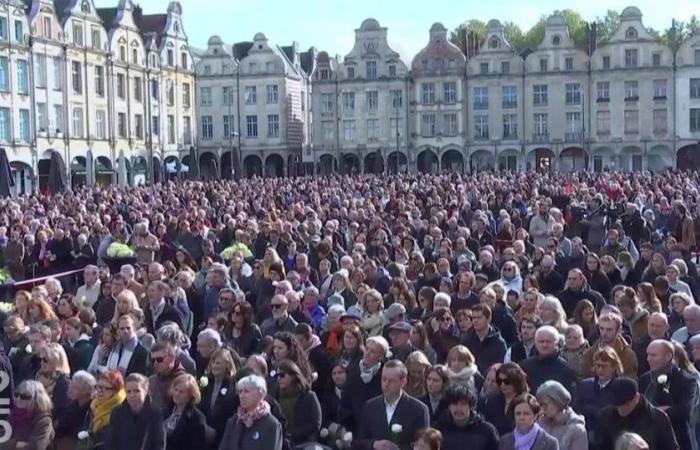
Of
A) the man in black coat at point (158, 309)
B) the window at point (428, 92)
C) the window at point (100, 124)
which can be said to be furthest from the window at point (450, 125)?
the man in black coat at point (158, 309)

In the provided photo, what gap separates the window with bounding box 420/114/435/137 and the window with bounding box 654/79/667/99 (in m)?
14.0

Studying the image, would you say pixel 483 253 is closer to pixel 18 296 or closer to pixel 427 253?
pixel 427 253

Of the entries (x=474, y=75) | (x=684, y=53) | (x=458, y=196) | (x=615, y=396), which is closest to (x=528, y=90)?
(x=474, y=75)

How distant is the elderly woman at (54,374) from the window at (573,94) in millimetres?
57668

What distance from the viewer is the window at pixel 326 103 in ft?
220

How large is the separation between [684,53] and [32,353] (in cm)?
5892

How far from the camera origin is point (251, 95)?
67.8m

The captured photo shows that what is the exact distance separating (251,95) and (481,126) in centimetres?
1580

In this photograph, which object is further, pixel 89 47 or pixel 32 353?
pixel 89 47

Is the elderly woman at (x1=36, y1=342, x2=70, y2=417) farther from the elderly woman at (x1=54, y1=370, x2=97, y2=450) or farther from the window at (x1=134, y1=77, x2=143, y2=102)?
the window at (x1=134, y1=77, x2=143, y2=102)

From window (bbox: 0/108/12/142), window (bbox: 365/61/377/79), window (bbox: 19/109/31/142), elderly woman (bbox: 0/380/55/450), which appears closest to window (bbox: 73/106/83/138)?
window (bbox: 19/109/31/142)

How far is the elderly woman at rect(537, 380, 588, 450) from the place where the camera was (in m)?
6.51

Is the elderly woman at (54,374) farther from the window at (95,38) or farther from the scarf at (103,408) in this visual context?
the window at (95,38)

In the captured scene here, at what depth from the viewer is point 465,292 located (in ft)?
38.6
